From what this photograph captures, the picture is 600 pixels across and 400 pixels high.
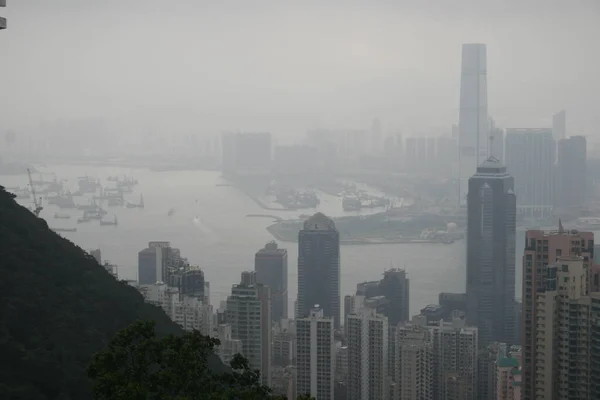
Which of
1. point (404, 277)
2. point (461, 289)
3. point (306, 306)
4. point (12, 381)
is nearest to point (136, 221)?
point (306, 306)

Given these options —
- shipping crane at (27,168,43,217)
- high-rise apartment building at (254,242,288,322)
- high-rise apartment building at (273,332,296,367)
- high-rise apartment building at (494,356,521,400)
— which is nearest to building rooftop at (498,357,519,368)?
high-rise apartment building at (494,356,521,400)

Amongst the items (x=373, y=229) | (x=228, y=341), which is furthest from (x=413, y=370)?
(x=373, y=229)

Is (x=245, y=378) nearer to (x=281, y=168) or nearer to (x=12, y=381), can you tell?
(x=12, y=381)

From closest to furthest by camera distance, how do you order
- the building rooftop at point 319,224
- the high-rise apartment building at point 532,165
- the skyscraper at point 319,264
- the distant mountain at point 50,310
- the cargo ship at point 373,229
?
the distant mountain at point 50,310, the skyscraper at point 319,264, the cargo ship at point 373,229, the building rooftop at point 319,224, the high-rise apartment building at point 532,165

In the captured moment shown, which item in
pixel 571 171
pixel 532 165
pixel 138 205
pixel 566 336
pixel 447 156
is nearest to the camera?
pixel 566 336

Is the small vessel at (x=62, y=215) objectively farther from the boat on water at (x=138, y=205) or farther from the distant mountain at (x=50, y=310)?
A: the distant mountain at (x=50, y=310)

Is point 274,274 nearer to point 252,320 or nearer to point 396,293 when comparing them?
point 396,293

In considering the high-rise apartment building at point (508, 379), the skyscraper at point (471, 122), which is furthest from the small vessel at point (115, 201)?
the high-rise apartment building at point (508, 379)
